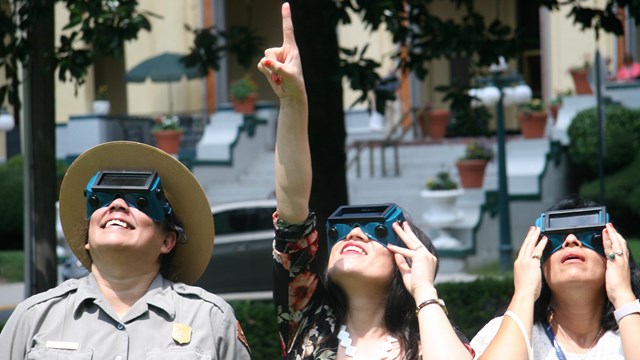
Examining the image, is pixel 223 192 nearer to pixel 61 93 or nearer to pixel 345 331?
pixel 61 93

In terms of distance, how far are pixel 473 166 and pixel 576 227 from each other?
14545mm

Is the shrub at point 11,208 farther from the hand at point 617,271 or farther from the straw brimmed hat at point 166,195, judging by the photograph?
the hand at point 617,271

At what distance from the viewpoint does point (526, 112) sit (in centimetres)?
2008

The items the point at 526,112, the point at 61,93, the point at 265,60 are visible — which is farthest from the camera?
the point at 61,93

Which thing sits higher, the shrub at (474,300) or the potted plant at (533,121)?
the potted plant at (533,121)

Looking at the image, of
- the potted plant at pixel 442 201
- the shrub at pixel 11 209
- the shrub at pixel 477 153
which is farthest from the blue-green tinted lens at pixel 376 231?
the shrub at pixel 11 209

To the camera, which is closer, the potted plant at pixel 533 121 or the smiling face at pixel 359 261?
the smiling face at pixel 359 261

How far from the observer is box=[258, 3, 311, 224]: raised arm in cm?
365

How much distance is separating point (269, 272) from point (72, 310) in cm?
1016

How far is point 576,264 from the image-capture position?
3803 mm

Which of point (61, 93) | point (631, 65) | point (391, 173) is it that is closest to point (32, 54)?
point (391, 173)

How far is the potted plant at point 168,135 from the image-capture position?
2297 centimetres

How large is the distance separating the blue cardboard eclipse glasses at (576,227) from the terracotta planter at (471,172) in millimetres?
14457

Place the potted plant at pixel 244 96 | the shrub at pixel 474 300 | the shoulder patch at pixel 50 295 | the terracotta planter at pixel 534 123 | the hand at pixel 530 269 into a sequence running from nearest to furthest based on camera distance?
1. the shoulder patch at pixel 50 295
2. the hand at pixel 530 269
3. the shrub at pixel 474 300
4. the terracotta planter at pixel 534 123
5. the potted plant at pixel 244 96
